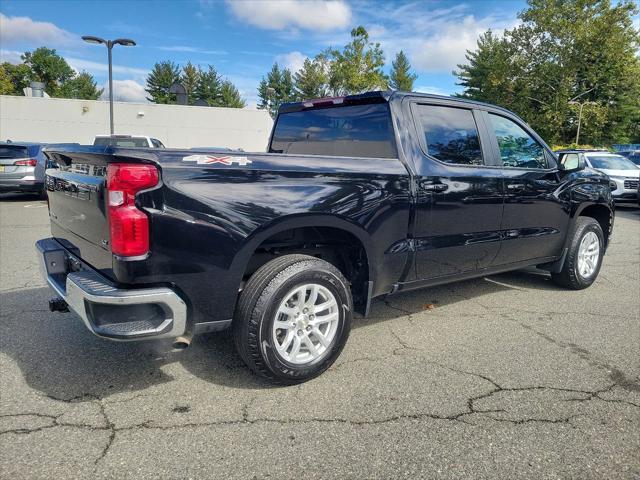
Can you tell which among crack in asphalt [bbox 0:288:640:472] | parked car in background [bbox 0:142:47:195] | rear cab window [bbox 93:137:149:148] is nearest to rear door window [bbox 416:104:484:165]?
crack in asphalt [bbox 0:288:640:472]

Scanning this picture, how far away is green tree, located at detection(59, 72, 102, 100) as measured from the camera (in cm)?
7450

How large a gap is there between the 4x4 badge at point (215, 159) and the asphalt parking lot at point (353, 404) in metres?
1.14

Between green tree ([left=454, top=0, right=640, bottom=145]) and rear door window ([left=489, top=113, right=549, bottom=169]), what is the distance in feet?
136

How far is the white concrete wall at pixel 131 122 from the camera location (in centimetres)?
2620

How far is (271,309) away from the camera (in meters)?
2.89

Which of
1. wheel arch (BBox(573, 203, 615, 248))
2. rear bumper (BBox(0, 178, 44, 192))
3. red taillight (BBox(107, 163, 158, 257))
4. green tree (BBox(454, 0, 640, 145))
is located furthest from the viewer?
green tree (BBox(454, 0, 640, 145))

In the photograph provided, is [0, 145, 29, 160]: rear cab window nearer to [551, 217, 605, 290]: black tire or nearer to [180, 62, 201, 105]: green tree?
[551, 217, 605, 290]: black tire

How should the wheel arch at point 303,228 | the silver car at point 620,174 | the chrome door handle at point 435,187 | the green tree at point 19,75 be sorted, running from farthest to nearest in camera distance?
the green tree at point 19,75
the silver car at point 620,174
the chrome door handle at point 435,187
the wheel arch at point 303,228

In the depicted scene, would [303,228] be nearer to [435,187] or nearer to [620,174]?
[435,187]

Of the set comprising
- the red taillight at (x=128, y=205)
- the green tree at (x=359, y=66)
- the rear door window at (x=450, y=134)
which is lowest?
the red taillight at (x=128, y=205)

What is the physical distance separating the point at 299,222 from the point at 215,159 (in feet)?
2.10

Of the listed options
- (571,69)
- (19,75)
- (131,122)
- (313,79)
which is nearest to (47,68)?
(19,75)

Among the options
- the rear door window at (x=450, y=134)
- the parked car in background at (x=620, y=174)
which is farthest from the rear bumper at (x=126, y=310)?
the parked car in background at (x=620, y=174)

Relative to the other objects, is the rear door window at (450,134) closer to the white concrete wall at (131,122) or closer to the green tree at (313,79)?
the white concrete wall at (131,122)
